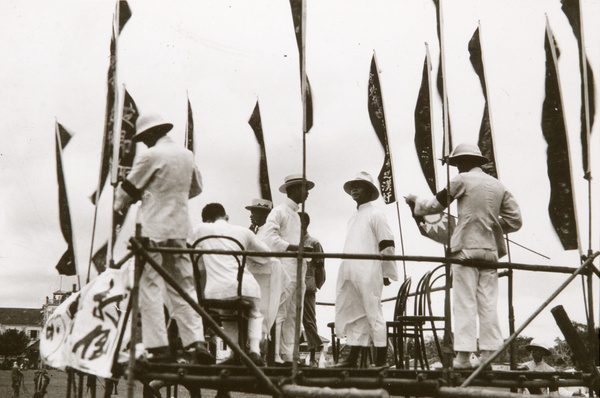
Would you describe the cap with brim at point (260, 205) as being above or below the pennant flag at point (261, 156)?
below

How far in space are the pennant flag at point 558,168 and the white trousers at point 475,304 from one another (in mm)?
781

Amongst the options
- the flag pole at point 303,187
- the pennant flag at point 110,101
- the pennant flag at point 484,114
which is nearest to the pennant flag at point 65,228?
the pennant flag at point 110,101

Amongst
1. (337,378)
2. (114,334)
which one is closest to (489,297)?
(337,378)

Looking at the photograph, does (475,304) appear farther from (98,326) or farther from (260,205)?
(260,205)

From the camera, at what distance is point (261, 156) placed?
39.8ft

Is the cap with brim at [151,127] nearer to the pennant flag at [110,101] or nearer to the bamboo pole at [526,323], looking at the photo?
the pennant flag at [110,101]

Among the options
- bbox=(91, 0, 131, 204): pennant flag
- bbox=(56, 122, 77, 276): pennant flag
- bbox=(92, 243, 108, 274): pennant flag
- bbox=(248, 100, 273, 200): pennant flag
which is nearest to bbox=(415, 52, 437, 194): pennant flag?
bbox=(91, 0, 131, 204): pennant flag

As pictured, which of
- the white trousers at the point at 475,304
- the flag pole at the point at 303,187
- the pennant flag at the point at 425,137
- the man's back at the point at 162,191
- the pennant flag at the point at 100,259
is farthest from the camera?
the pennant flag at the point at 100,259

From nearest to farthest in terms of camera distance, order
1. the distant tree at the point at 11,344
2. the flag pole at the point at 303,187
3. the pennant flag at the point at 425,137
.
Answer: the flag pole at the point at 303,187, the pennant flag at the point at 425,137, the distant tree at the point at 11,344

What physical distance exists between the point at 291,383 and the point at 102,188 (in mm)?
3616

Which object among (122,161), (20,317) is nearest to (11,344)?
(20,317)

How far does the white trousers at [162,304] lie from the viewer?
690 centimetres

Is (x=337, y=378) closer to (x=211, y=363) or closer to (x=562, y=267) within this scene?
(x=211, y=363)

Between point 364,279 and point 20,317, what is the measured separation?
121913mm
